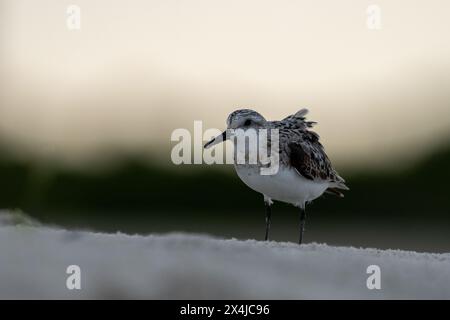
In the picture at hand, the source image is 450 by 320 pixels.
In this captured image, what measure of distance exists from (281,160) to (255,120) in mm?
574

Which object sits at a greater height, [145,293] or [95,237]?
[95,237]

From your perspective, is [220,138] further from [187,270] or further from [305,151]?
[187,270]

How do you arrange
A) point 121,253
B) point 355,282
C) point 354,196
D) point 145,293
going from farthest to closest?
point 354,196, point 355,282, point 121,253, point 145,293

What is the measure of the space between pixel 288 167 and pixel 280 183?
23 cm

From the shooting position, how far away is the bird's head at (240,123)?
1033cm

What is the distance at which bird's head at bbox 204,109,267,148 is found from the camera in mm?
10328

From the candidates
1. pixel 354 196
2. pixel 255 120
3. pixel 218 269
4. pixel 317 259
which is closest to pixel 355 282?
pixel 317 259

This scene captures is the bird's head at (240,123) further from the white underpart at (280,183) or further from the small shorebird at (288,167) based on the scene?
the white underpart at (280,183)

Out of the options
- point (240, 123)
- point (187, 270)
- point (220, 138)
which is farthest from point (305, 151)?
point (187, 270)

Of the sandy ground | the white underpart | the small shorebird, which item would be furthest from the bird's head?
the sandy ground

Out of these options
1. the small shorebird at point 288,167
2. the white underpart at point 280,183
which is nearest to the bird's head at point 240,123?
the small shorebird at point 288,167

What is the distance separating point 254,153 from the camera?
32.8 ft

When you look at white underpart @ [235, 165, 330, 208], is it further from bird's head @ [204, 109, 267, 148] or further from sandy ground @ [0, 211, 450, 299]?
sandy ground @ [0, 211, 450, 299]

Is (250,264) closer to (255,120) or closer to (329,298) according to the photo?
(329,298)
